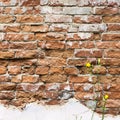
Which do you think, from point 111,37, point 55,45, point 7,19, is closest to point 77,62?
point 55,45

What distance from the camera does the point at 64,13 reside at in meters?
3.76

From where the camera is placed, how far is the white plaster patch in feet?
12.1

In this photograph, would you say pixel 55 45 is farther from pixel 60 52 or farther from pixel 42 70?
pixel 42 70

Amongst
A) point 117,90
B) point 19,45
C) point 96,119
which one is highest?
point 19,45

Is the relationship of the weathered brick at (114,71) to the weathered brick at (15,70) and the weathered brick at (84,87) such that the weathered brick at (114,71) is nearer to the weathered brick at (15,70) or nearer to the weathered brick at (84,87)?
the weathered brick at (84,87)

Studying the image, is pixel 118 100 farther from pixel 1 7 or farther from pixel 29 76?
pixel 1 7

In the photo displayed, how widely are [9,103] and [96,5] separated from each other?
1.17m

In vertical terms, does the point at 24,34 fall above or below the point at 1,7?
below

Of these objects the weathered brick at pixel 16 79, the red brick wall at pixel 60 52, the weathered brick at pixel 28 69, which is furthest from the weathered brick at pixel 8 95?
the weathered brick at pixel 28 69

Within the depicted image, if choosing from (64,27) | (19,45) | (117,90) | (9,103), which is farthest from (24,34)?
(117,90)

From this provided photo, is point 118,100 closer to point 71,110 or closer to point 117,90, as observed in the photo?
point 117,90

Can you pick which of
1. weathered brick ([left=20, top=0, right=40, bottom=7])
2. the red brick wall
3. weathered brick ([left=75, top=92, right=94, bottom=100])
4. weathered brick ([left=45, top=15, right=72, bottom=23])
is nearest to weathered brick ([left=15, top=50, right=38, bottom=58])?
the red brick wall

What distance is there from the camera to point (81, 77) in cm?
372

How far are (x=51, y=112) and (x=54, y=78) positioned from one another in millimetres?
301
